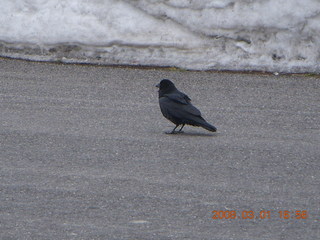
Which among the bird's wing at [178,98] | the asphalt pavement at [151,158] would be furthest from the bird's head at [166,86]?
the asphalt pavement at [151,158]

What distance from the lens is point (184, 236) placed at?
15.3 feet

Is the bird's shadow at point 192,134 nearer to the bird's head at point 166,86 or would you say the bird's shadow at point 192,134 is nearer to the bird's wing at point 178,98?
the bird's wing at point 178,98

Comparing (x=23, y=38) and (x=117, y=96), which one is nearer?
(x=117, y=96)

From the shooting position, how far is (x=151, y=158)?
20.7 ft

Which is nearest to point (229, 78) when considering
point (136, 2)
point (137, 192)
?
point (136, 2)

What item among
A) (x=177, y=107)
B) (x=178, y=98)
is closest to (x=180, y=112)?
(x=177, y=107)

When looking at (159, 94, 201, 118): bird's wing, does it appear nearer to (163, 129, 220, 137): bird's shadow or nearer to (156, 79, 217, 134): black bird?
(156, 79, 217, 134): black bird

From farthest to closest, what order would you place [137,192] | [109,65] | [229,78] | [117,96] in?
[109,65] → [229,78] → [117,96] → [137,192]

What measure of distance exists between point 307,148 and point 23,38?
511cm

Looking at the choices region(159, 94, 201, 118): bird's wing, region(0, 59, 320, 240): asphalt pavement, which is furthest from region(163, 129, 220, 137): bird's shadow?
region(159, 94, 201, 118): bird's wing

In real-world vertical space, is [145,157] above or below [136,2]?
below

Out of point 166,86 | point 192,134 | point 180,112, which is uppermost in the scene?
point 166,86

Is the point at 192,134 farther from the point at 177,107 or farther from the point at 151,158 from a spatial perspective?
the point at 151,158

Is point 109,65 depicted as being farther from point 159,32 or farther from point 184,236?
point 184,236
